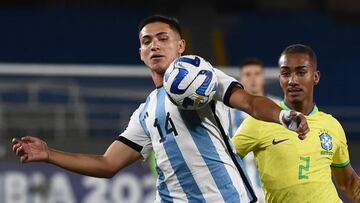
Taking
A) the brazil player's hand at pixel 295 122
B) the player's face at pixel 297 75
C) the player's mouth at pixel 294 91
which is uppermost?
the player's face at pixel 297 75

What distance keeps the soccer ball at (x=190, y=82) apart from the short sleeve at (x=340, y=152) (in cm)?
145

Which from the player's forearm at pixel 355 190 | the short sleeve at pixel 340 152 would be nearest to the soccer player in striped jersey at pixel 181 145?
the short sleeve at pixel 340 152

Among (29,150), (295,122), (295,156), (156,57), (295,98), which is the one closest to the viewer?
(295,122)

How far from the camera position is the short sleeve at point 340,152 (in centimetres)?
510

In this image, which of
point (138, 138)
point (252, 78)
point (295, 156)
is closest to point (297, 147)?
point (295, 156)

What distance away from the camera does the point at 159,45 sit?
4250mm

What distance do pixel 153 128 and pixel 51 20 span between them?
15.0 meters

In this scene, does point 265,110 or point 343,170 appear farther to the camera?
point 343,170

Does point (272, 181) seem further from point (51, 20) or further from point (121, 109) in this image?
point (51, 20)

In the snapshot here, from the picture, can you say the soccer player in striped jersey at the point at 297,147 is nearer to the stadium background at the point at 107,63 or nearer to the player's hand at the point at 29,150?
the player's hand at the point at 29,150

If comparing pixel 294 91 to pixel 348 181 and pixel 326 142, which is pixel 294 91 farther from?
pixel 348 181

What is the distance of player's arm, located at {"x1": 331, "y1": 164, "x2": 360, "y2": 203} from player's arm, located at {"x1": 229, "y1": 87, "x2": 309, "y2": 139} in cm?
160

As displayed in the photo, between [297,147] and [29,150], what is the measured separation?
64.4 inches

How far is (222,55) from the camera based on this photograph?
62.1 ft
